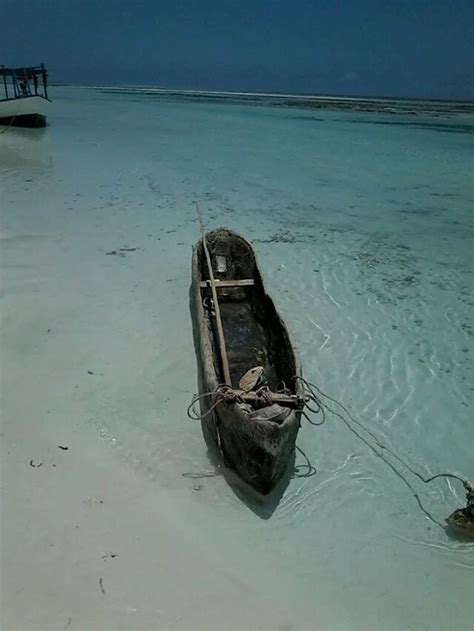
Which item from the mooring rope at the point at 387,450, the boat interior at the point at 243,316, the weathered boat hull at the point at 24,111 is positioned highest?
the weathered boat hull at the point at 24,111

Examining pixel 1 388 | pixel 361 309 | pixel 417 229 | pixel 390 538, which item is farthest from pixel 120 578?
pixel 417 229

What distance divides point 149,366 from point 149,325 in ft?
3.42

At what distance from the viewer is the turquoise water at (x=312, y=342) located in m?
3.58

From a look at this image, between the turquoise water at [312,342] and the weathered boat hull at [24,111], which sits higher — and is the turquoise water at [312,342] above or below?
below

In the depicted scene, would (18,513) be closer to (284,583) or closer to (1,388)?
(1,388)

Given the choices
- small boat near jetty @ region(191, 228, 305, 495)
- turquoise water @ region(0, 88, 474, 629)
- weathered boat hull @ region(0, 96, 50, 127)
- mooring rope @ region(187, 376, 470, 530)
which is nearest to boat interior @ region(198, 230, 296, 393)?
small boat near jetty @ region(191, 228, 305, 495)

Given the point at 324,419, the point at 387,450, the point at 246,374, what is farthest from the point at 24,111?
the point at 387,450

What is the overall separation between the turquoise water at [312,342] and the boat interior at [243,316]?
0.54 m

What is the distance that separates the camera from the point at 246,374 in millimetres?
4785

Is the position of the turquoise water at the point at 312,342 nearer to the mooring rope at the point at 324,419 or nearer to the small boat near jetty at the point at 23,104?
the mooring rope at the point at 324,419

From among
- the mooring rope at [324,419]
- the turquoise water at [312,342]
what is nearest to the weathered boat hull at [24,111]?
the turquoise water at [312,342]

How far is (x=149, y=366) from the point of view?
567 centimetres

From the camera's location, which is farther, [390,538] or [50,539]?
[390,538]

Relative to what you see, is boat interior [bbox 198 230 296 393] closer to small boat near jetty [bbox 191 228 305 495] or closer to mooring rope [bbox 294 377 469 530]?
small boat near jetty [bbox 191 228 305 495]
